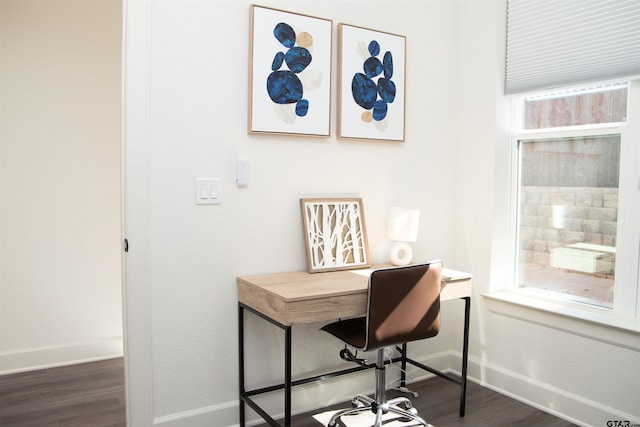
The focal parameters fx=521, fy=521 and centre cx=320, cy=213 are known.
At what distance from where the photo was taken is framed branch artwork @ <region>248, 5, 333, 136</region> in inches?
101

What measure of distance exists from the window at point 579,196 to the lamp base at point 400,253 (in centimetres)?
72

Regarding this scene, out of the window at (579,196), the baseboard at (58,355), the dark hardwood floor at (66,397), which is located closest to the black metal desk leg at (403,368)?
the window at (579,196)

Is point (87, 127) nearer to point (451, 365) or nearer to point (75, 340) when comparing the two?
point (75, 340)

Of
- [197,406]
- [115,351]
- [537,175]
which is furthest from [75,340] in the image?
[537,175]

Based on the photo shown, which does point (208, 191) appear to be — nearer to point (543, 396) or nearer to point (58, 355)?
point (58, 355)

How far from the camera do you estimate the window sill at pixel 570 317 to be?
2539 mm

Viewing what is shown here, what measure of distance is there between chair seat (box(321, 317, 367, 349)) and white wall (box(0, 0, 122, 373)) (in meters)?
1.81

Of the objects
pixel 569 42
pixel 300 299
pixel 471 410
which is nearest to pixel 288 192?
pixel 300 299

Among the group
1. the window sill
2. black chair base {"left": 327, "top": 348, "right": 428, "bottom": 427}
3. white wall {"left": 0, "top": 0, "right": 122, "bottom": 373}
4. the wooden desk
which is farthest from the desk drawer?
white wall {"left": 0, "top": 0, "right": 122, "bottom": 373}

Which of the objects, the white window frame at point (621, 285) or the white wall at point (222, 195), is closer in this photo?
the white wall at point (222, 195)

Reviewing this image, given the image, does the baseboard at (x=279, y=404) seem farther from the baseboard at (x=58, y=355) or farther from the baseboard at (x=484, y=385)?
the baseboard at (x=58, y=355)

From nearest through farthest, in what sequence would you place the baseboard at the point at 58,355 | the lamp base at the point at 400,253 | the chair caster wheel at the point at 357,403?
1. the chair caster wheel at the point at 357,403
2. the lamp base at the point at 400,253
3. the baseboard at the point at 58,355

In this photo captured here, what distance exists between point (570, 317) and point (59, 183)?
126 inches

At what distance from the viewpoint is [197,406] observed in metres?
2.54
